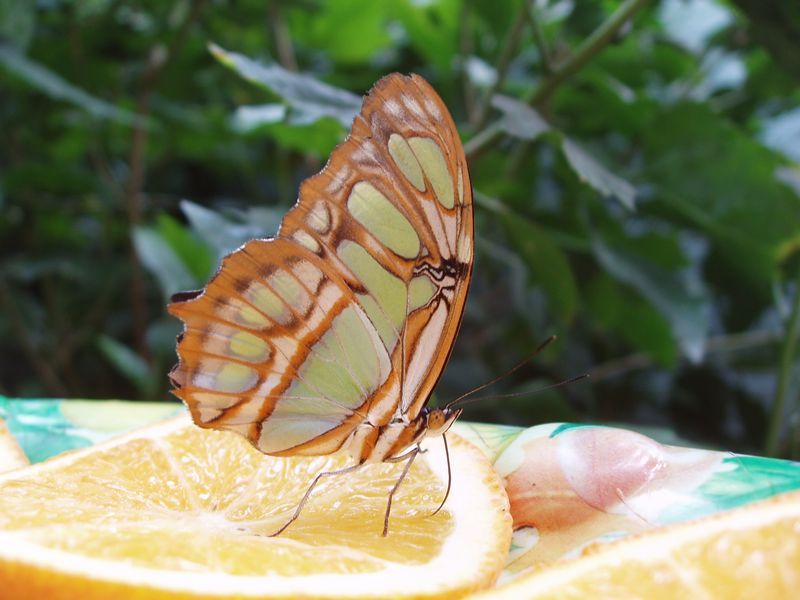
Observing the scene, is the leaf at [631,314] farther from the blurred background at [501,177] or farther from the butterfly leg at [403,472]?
the butterfly leg at [403,472]

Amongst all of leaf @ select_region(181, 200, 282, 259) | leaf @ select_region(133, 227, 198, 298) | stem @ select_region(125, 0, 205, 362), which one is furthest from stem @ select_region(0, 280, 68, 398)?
leaf @ select_region(181, 200, 282, 259)

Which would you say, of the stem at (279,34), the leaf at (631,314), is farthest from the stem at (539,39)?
the stem at (279,34)

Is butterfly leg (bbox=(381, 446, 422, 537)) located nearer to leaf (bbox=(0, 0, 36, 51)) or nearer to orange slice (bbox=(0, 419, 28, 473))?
orange slice (bbox=(0, 419, 28, 473))

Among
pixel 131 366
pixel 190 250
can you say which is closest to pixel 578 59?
pixel 190 250

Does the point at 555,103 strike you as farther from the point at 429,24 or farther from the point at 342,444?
the point at 342,444

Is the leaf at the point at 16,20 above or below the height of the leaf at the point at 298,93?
above

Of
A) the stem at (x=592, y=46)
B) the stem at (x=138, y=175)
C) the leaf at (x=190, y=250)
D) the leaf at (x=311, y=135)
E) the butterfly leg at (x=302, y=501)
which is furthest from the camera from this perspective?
the stem at (x=138, y=175)

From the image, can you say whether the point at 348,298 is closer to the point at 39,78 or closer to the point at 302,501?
the point at 302,501
